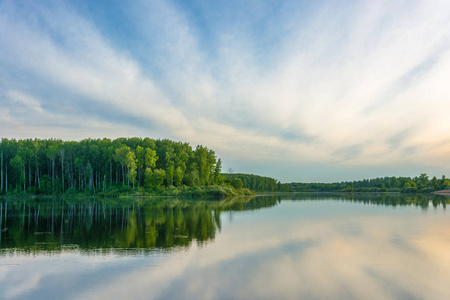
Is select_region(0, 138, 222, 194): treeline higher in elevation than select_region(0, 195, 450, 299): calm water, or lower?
higher

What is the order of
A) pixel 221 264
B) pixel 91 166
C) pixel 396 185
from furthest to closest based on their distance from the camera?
pixel 396 185 → pixel 91 166 → pixel 221 264

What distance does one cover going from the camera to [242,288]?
829 cm

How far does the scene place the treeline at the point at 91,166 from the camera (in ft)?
223

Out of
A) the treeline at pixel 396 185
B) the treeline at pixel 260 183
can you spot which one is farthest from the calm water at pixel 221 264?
the treeline at pixel 260 183

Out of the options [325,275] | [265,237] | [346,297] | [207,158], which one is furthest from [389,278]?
[207,158]

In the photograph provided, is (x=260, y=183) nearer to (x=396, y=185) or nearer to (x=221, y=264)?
(x=396, y=185)

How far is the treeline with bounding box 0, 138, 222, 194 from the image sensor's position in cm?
6788

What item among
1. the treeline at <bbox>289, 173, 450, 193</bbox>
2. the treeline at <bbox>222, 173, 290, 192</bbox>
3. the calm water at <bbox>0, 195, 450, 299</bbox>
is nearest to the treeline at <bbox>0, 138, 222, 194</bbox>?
the calm water at <bbox>0, 195, 450, 299</bbox>

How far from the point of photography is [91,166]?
7150 centimetres

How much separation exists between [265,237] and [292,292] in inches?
318

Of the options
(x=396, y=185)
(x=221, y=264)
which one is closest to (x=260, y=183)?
(x=396, y=185)

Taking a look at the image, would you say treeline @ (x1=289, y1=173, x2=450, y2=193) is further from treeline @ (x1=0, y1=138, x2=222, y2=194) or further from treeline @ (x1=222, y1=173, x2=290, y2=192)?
treeline @ (x1=0, y1=138, x2=222, y2=194)

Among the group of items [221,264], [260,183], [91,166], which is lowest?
[221,264]

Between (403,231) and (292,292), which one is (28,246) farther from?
(403,231)
